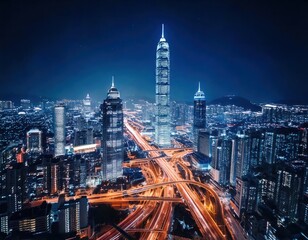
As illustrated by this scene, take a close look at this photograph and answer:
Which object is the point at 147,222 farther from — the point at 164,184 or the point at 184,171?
the point at 184,171

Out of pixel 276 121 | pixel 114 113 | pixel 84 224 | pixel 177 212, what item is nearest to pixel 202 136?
pixel 276 121

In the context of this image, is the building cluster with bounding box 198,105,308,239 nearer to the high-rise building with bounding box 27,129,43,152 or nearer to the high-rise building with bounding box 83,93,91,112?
the high-rise building with bounding box 83,93,91,112

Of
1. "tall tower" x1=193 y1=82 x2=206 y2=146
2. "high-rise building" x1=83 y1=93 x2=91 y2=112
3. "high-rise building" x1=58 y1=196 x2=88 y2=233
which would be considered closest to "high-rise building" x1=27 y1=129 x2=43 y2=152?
"high-rise building" x1=83 y1=93 x2=91 y2=112

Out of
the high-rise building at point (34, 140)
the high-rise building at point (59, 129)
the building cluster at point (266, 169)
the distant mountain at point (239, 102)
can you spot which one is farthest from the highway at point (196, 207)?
the high-rise building at point (34, 140)

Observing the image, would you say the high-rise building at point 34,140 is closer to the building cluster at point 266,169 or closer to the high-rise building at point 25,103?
the high-rise building at point 25,103

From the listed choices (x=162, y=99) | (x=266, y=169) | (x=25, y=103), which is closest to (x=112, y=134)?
(x=25, y=103)

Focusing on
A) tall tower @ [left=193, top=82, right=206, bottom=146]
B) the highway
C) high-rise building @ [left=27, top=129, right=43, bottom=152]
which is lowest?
the highway
